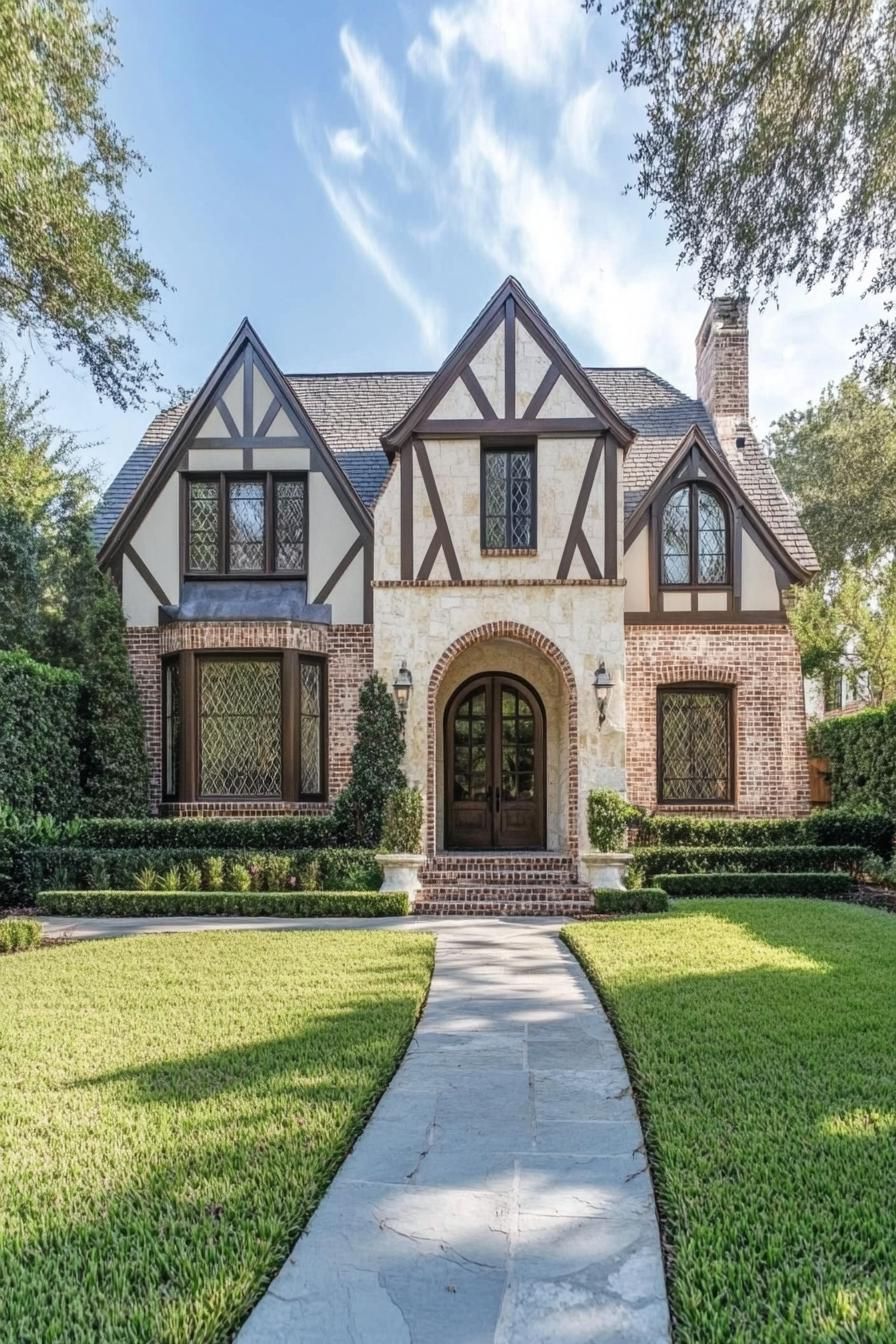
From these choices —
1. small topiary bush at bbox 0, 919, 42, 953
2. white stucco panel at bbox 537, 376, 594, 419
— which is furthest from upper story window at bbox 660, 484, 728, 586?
small topiary bush at bbox 0, 919, 42, 953

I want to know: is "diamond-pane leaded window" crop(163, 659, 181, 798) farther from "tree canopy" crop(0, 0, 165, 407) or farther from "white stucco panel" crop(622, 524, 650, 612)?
"white stucco panel" crop(622, 524, 650, 612)

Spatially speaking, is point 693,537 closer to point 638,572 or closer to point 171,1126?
point 638,572

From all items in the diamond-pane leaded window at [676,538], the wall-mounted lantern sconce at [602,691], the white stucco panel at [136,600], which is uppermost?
the diamond-pane leaded window at [676,538]

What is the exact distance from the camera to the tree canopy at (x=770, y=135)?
6.71 m

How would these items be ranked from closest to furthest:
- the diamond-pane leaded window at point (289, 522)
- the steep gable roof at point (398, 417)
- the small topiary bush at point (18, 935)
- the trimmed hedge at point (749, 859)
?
the small topiary bush at point (18, 935) → the trimmed hedge at point (749, 859) → the diamond-pane leaded window at point (289, 522) → the steep gable roof at point (398, 417)

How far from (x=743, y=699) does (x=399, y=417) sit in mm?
8013

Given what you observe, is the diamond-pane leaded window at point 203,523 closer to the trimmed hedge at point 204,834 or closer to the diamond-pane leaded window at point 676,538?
the trimmed hedge at point 204,834

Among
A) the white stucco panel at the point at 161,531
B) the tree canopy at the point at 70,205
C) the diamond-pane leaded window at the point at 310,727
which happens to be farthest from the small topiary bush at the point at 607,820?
the tree canopy at the point at 70,205

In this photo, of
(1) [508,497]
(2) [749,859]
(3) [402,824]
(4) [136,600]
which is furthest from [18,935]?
(2) [749,859]

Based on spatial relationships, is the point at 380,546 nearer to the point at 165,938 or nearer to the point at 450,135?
the point at 450,135

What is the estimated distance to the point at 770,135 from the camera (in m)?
7.24

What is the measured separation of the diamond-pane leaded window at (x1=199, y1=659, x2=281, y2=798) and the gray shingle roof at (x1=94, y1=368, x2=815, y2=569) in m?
3.42

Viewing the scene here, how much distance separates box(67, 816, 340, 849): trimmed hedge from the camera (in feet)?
38.1

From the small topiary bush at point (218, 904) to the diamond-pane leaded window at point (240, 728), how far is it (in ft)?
9.14
